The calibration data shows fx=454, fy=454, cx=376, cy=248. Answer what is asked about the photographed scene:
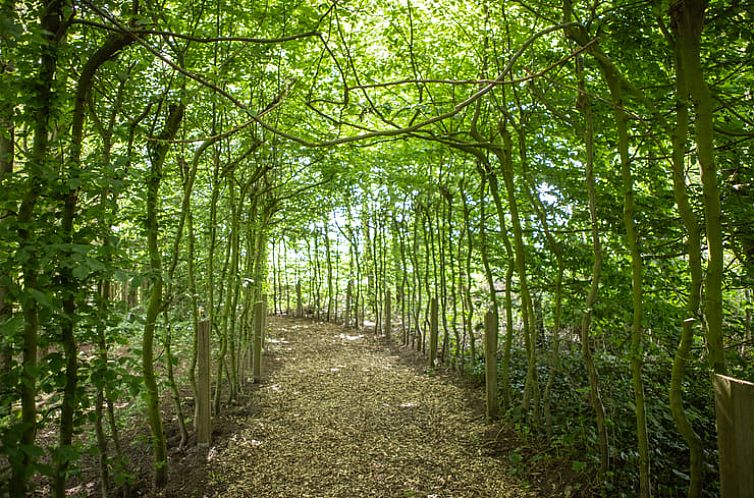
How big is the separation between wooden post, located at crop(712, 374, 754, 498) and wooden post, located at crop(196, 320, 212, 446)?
4.25 m

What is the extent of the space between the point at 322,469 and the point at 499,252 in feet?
11.6

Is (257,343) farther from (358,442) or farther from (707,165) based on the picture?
(707,165)

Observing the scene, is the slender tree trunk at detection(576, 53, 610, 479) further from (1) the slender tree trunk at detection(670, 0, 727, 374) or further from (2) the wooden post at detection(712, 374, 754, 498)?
(2) the wooden post at detection(712, 374, 754, 498)

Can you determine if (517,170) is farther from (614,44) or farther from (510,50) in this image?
(614,44)

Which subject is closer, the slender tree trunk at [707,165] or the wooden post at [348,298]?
the slender tree trunk at [707,165]

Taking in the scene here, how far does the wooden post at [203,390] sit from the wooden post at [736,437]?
4.25 m

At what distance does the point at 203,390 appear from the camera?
464 centimetres

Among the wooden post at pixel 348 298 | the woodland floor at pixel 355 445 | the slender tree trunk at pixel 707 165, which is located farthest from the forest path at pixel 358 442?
the wooden post at pixel 348 298

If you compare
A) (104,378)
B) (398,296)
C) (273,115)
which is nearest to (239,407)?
(273,115)

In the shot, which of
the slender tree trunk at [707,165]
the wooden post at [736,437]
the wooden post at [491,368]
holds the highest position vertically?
the slender tree trunk at [707,165]

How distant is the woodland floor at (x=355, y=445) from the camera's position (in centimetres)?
395

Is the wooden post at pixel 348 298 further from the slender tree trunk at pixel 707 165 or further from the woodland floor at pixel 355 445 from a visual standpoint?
the slender tree trunk at pixel 707 165

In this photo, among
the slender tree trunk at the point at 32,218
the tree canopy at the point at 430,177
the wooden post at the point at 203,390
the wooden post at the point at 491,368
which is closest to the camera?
the slender tree trunk at the point at 32,218

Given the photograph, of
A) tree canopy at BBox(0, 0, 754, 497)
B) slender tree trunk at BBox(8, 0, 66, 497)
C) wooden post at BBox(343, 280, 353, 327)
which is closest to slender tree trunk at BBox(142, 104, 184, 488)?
tree canopy at BBox(0, 0, 754, 497)
